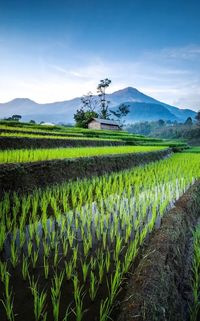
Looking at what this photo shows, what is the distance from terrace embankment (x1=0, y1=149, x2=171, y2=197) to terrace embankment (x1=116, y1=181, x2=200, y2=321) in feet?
8.49

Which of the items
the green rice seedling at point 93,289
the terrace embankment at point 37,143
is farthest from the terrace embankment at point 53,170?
the green rice seedling at point 93,289

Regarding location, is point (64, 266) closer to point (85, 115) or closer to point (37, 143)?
point (37, 143)

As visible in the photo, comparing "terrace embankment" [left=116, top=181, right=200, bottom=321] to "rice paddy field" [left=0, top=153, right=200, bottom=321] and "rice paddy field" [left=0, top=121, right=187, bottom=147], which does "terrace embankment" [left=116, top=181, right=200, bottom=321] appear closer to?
"rice paddy field" [left=0, top=153, right=200, bottom=321]

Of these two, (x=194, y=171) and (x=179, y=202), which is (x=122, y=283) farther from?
(x=194, y=171)

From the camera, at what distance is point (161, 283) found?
5.66ft

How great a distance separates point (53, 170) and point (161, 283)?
3.74 metres

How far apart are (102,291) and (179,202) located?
8.07ft

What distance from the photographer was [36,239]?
7.87ft

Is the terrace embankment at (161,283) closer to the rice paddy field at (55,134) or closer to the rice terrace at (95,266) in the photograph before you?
the rice terrace at (95,266)

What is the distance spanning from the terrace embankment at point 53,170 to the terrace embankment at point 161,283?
2.59m

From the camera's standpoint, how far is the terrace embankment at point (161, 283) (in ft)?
4.63

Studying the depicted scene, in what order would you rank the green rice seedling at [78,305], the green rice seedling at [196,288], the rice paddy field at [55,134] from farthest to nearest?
the rice paddy field at [55,134] < the green rice seedling at [196,288] < the green rice seedling at [78,305]

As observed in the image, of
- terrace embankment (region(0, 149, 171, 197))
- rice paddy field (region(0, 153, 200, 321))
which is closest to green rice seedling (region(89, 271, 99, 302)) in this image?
rice paddy field (region(0, 153, 200, 321))

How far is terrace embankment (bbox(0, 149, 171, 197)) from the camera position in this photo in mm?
4064
